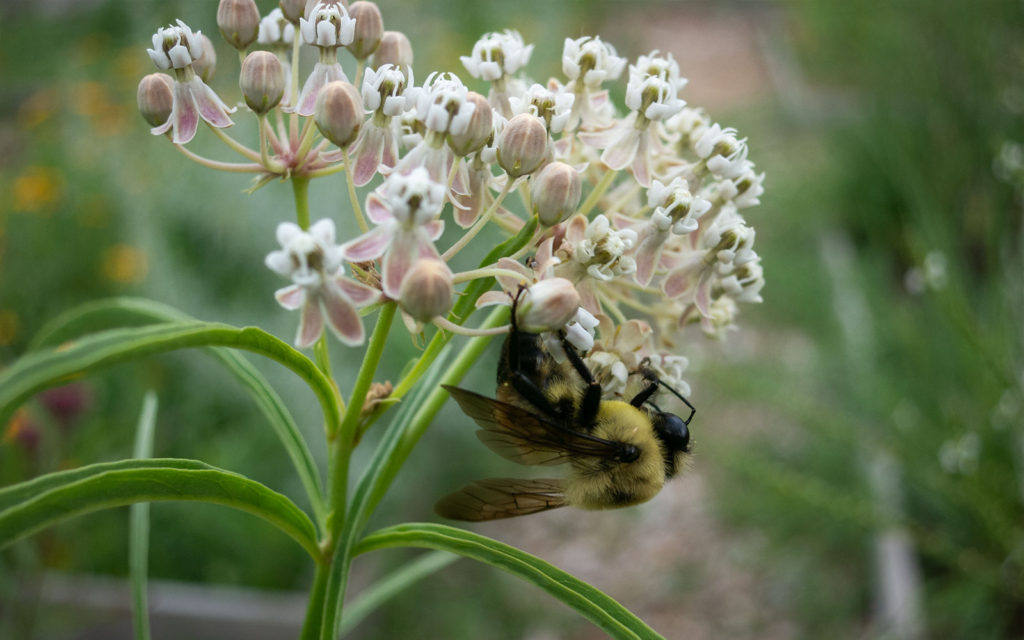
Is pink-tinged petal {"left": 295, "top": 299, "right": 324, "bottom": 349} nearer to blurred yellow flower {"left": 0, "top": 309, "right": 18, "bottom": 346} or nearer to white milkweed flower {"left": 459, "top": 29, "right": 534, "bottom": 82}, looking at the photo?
white milkweed flower {"left": 459, "top": 29, "right": 534, "bottom": 82}

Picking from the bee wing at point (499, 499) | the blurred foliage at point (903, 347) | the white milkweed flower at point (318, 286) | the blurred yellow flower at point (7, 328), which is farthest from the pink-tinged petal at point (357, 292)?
the blurred yellow flower at point (7, 328)

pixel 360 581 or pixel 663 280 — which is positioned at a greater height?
Answer: pixel 360 581

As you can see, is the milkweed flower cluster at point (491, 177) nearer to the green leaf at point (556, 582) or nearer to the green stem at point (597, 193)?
the green stem at point (597, 193)

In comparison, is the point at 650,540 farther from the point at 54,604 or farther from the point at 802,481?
the point at 54,604

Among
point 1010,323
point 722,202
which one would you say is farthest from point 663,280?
point 1010,323

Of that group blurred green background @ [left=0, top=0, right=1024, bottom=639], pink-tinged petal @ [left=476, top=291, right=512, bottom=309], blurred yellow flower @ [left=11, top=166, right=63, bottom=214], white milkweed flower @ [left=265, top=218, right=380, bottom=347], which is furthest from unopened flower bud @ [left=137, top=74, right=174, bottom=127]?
blurred yellow flower @ [left=11, top=166, right=63, bottom=214]

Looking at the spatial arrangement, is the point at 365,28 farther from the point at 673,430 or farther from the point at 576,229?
the point at 673,430
